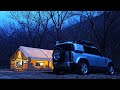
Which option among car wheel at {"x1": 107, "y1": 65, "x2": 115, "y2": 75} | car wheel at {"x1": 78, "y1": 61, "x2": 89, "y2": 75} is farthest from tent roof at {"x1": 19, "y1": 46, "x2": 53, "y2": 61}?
car wheel at {"x1": 107, "y1": 65, "x2": 115, "y2": 75}

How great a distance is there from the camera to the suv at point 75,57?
701cm

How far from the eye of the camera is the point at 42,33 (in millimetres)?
7363

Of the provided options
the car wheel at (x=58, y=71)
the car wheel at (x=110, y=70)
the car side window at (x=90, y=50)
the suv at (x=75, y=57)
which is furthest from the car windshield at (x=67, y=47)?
the car wheel at (x=110, y=70)

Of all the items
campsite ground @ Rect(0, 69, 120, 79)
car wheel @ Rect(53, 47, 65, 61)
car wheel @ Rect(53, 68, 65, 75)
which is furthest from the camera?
car wheel @ Rect(53, 47, 65, 61)

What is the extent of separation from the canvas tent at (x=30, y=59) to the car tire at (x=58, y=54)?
0.43ft

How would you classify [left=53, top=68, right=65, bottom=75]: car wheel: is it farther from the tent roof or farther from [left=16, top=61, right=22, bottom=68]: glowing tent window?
[left=16, top=61, right=22, bottom=68]: glowing tent window

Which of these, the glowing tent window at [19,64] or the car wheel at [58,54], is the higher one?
the car wheel at [58,54]

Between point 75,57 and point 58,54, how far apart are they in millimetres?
448

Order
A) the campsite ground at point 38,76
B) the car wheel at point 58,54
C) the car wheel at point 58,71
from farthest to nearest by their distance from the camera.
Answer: the car wheel at point 58,54
the car wheel at point 58,71
the campsite ground at point 38,76

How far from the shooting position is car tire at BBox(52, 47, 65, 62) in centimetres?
698

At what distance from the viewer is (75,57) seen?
7.05 m

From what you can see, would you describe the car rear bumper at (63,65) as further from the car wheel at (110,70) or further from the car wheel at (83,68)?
the car wheel at (110,70)

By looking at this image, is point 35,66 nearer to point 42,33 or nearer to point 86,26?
point 42,33
